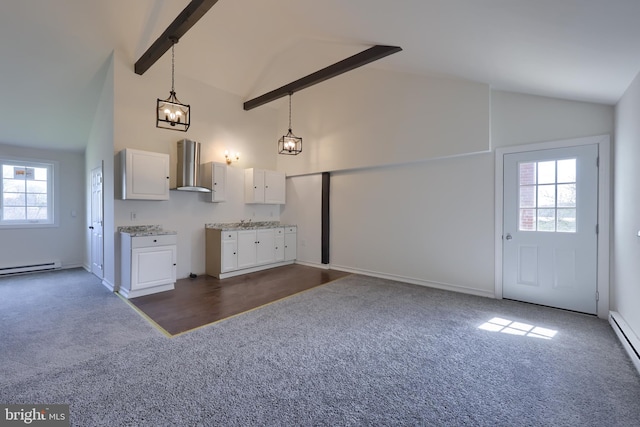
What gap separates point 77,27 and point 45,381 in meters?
4.23

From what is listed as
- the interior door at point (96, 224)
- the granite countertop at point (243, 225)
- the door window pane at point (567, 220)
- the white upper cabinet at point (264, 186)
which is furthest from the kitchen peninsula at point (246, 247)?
the door window pane at point (567, 220)

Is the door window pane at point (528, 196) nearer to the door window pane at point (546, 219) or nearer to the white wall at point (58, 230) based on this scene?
the door window pane at point (546, 219)

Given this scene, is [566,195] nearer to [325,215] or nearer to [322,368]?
[322,368]

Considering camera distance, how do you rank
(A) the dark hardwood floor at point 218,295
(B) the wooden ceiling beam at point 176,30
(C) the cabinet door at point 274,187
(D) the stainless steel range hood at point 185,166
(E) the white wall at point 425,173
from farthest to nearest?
(C) the cabinet door at point 274,187
(D) the stainless steel range hood at point 185,166
(E) the white wall at point 425,173
(A) the dark hardwood floor at point 218,295
(B) the wooden ceiling beam at point 176,30

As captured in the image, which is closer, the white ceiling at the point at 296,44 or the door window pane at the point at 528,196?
the white ceiling at the point at 296,44

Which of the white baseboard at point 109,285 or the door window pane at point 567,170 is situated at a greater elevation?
the door window pane at point 567,170

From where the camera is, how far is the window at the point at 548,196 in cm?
355

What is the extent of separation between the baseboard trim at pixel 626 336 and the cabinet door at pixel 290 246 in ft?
17.1

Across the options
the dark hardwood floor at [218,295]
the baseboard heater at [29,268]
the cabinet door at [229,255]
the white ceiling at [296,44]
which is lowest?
the dark hardwood floor at [218,295]

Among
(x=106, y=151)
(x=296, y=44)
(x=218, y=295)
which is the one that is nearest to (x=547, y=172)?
(x=296, y=44)

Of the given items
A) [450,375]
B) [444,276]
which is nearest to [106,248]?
[450,375]

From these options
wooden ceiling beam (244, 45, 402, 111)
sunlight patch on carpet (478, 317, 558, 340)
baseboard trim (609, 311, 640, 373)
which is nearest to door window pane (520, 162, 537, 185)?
baseboard trim (609, 311, 640, 373)

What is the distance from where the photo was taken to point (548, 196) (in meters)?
3.70

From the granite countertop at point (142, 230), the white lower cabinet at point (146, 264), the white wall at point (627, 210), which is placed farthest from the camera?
the granite countertop at point (142, 230)
